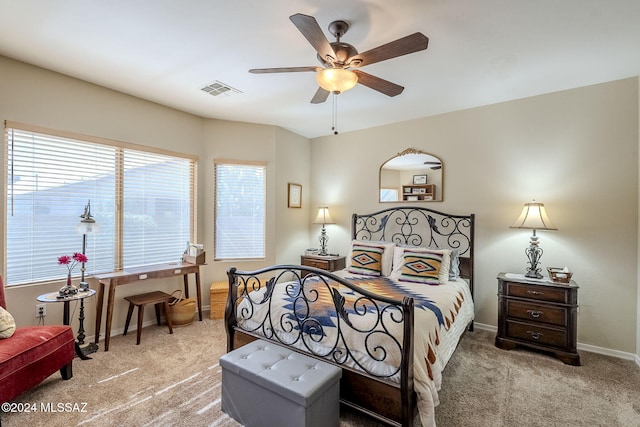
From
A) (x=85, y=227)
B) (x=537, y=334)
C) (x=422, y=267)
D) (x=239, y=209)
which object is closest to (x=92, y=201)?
(x=85, y=227)

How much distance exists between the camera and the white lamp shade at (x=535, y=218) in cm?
315

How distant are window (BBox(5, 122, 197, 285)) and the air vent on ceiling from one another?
3.69 feet

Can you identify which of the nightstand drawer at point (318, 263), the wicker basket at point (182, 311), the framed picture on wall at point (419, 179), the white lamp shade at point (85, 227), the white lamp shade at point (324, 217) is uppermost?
the framed picture on wall at point (419, 179)

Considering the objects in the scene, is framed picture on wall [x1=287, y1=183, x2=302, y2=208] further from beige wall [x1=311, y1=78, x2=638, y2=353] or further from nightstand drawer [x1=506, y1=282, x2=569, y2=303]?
nightstand drawer [x1=506, y1=282, x2=569, y2=303]

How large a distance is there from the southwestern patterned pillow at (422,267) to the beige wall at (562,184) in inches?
33.5

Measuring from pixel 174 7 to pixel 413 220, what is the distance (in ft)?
11.8

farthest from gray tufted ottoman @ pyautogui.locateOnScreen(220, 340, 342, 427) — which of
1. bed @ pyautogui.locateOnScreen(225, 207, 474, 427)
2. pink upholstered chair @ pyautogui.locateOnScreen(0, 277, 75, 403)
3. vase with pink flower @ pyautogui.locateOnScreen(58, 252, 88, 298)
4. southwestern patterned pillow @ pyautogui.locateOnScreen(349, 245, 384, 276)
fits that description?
vase with pink flower @ pyautogui.locateOnScreen(58, 252, 88, 298)

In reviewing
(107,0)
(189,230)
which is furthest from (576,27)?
(189,230)

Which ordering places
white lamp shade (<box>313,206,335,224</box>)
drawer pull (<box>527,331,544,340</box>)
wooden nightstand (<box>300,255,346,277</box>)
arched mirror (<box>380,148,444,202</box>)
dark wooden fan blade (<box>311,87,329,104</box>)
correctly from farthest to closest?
white lamp shade (<box>313,206,335,224</box>) → wooden nightstand (<box>300,255,346,277</box>) → arched mirror (<box>380,148,444,202</box>) → drawer pull (<box>527,331,544,340</box>) → dark wooden fan blade (<box>311,87,329,104</box>)

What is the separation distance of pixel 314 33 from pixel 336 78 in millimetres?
356

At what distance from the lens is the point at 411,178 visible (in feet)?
14.1

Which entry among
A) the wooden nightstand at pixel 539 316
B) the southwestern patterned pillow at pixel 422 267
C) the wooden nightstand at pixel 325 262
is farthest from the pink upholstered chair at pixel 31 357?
the wooden nightstand at pixel 539 316

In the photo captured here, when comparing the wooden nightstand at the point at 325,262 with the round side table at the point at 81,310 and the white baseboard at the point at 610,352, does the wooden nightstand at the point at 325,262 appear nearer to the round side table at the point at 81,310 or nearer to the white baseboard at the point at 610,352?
the round side table at the point at 81,310

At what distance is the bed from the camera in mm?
1822
